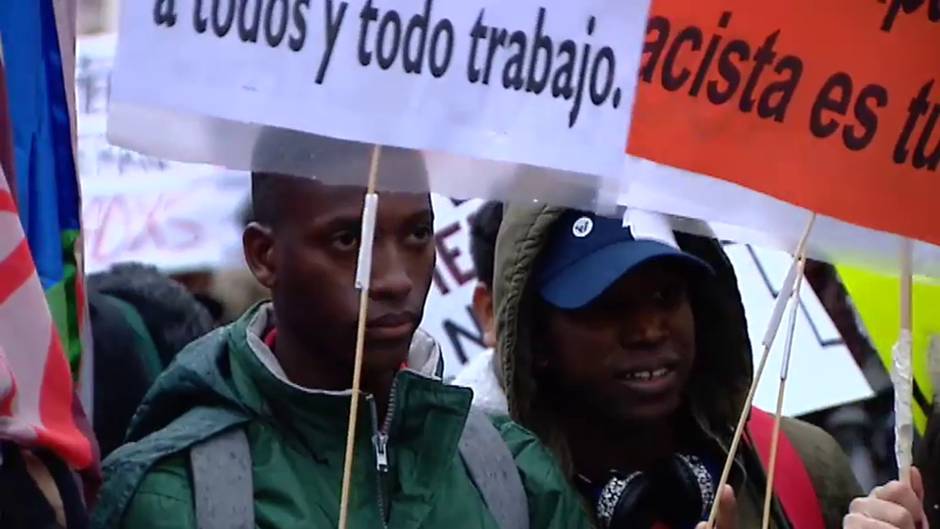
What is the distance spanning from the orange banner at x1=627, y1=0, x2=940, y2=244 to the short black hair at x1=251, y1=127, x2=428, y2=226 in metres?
0.26

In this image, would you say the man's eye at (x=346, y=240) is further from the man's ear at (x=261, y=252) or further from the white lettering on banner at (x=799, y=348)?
the white lettering on banner at (x=799, y=348)

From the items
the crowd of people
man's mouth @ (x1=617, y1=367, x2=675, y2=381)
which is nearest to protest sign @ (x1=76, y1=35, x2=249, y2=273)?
the crowd of people

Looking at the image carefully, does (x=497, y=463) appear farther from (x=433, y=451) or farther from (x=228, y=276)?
(x=228, y=276)

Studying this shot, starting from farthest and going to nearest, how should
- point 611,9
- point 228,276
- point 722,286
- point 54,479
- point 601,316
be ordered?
1. point 228,276
2. point 722,286
3. point 601,316
4. point 611,9
5. point 54,479

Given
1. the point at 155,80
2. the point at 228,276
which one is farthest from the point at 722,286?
the point at 228,276

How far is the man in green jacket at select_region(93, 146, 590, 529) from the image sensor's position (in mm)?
1907

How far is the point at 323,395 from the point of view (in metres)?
1.94

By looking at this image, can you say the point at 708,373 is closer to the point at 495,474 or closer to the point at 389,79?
the point at 495,474

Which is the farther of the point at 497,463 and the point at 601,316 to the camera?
the point at 601,316

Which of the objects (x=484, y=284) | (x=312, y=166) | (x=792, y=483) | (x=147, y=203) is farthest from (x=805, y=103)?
(x=147, y=203)

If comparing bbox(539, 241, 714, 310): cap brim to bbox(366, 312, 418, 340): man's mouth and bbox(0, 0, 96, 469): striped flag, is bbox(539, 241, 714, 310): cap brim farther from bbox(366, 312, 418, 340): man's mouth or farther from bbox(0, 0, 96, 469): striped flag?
bbox(0, 0, 96, 469): striped flag

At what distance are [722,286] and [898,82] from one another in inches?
23.1

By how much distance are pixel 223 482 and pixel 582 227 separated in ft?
2.70

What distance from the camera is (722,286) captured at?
2537 millimetres
